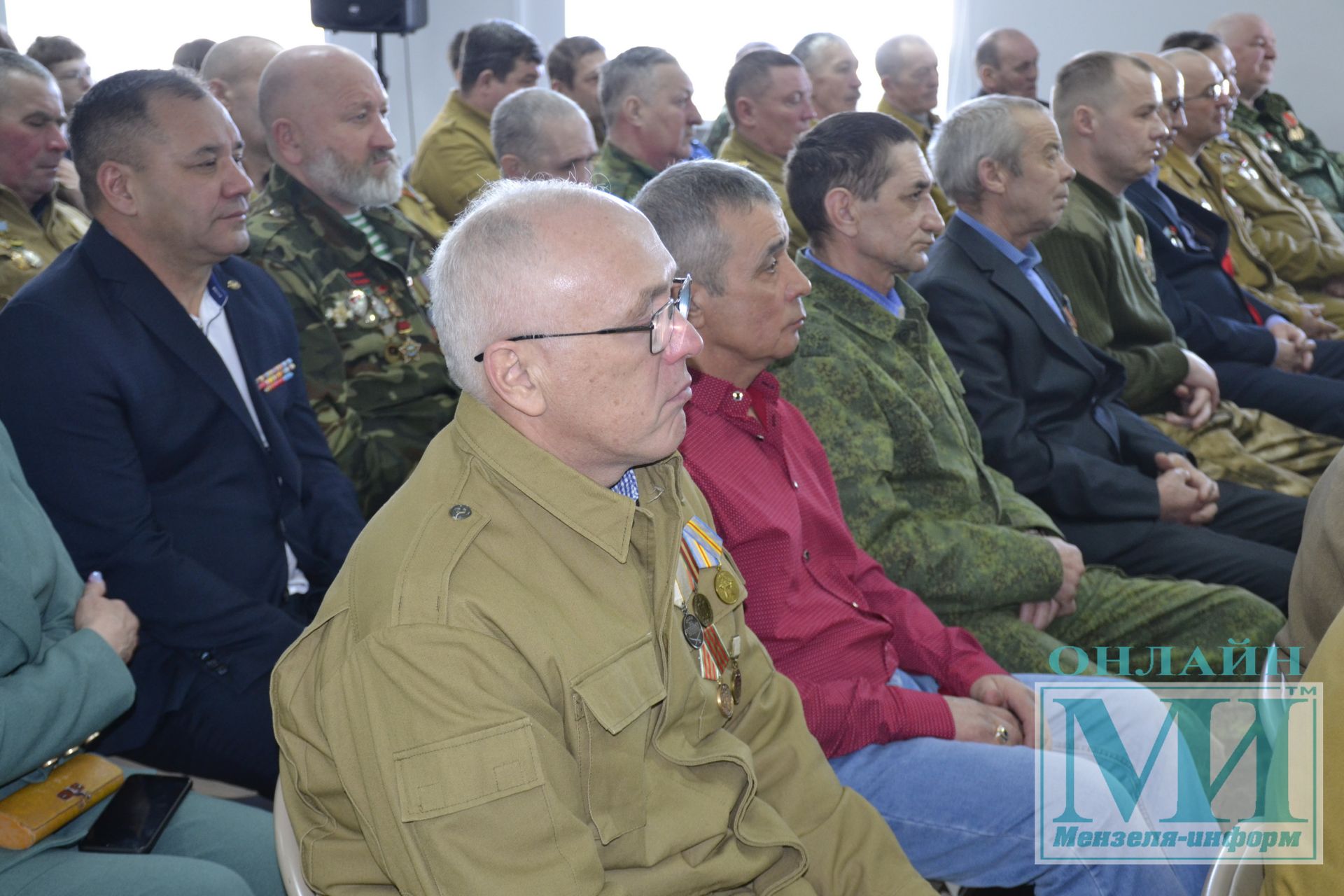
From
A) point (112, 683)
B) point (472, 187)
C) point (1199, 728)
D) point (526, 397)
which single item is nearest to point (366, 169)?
point (472, 187)

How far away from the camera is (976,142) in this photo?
2.85 meters

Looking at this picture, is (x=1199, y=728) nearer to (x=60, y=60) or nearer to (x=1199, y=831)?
(x=1199, y=831)

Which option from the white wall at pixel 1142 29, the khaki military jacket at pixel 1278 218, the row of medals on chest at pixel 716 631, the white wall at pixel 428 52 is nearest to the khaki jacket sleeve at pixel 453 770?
the row of medals on chest at pixel 716 631

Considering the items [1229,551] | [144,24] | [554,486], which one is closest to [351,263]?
[554,486]

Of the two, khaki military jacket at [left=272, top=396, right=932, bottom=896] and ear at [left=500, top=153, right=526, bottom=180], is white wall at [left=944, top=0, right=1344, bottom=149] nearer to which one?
ear at [left=500, top=153, right=526, bottom=180]

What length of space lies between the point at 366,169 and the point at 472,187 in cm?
133

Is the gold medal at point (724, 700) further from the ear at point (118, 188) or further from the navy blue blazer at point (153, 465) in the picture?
the ear at point (118, 188)

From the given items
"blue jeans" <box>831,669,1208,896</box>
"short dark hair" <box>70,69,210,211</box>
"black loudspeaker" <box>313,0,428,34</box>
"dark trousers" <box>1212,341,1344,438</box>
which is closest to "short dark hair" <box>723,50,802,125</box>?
"dark trousers" <box>1212,341,1344,438</box>

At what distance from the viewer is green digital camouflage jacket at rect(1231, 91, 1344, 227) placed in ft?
19.4

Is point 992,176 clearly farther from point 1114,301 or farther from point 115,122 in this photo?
point 115,122

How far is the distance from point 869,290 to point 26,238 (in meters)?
2.06

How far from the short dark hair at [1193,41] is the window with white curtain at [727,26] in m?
1.87

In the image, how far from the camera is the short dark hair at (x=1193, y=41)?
18.3 feet

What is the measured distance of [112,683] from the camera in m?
1.47
